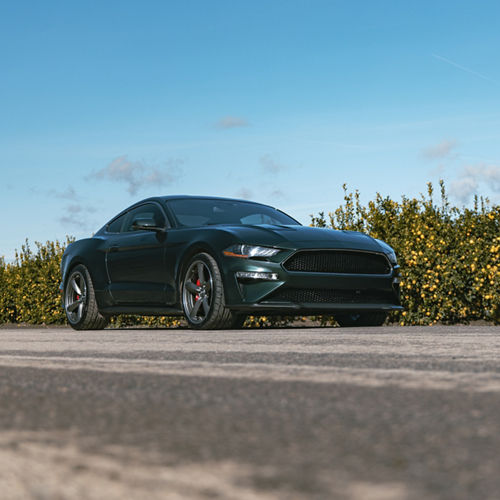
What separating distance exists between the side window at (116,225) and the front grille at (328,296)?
315cm

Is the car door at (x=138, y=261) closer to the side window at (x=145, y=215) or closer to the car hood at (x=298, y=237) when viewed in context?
the side window at (x=145, y=215)

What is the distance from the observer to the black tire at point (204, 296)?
28.5 feet

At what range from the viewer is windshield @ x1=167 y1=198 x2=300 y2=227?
9883mm

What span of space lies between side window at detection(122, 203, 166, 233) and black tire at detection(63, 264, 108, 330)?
844mm

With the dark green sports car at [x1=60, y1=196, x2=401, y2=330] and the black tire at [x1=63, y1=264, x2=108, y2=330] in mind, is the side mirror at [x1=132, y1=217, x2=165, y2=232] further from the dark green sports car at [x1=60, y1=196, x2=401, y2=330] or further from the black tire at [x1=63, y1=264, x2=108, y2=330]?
the black tire at [x1=63, y1=264, x2=108, y2=330]

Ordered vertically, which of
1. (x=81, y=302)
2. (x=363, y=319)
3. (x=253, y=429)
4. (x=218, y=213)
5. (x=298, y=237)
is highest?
(x=218, y=213)

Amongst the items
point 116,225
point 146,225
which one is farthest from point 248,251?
point 116,225

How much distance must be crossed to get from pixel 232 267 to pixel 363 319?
7.22 feet

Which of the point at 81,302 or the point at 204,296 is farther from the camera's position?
the point at 81,302

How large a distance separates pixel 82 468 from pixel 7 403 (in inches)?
47.5

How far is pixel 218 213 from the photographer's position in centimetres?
1005

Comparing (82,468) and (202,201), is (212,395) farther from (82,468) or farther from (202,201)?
(202,201)

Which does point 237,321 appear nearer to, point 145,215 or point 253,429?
point 145,215

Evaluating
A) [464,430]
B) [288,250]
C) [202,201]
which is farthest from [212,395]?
[202,201]
